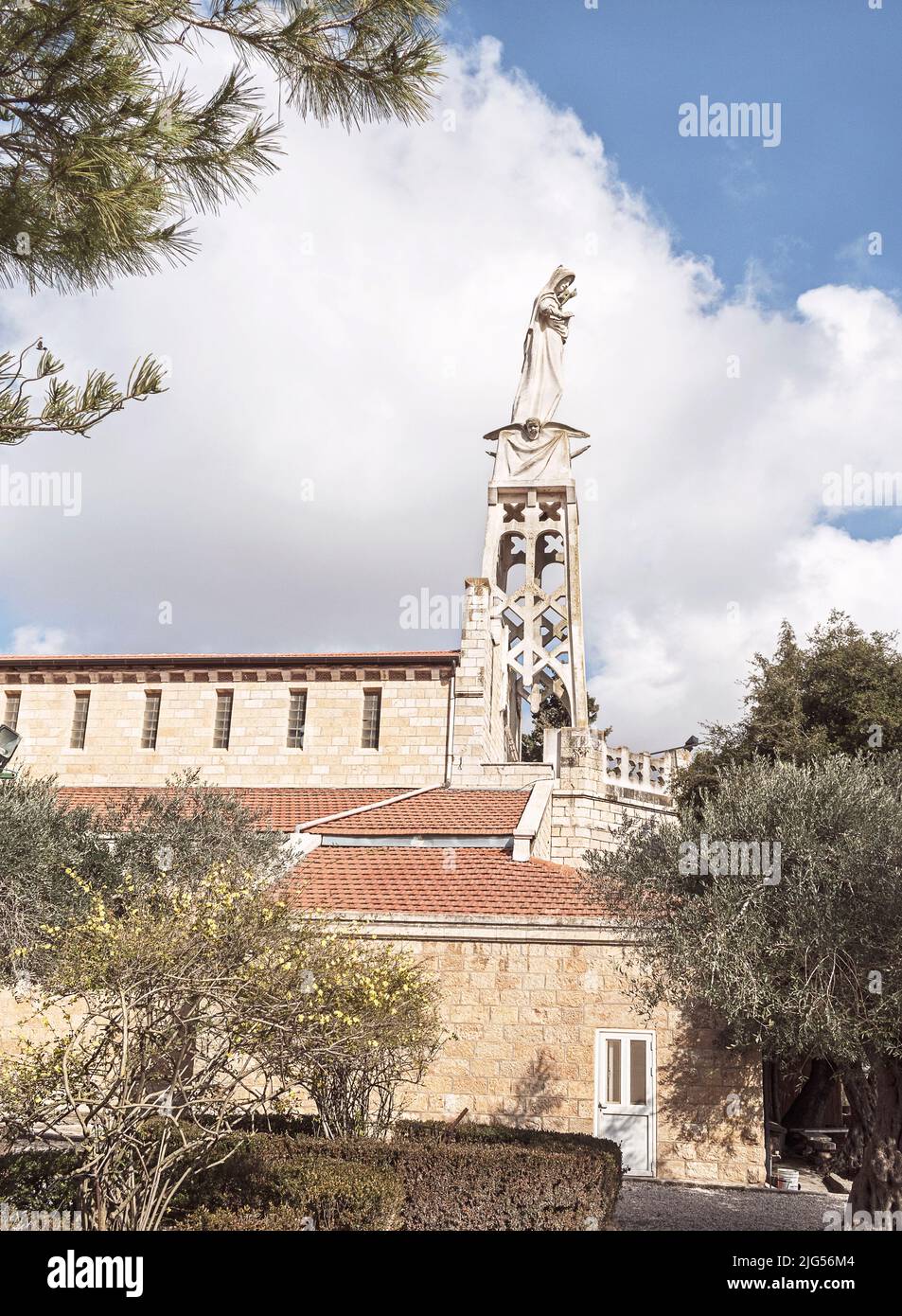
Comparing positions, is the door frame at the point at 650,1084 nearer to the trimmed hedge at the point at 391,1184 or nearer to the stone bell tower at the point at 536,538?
the trimmed hedge at the point at 391,1184

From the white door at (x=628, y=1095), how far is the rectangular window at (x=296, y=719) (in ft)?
42.3

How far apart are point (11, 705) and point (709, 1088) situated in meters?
20.5

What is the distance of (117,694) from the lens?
89.7 ft

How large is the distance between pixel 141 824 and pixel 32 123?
42.1 ft

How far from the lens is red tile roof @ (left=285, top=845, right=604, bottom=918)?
55.7ft

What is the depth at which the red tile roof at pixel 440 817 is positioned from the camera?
67.9 ft

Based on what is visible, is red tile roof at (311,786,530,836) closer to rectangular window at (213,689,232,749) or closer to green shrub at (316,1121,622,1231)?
rectangular window at (213,689,232,749)

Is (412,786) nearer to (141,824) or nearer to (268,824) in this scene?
(268,824)

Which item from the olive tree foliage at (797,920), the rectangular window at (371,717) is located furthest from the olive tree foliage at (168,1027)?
the rectangular window at (371,717)

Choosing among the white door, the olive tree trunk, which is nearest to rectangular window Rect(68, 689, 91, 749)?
the white door

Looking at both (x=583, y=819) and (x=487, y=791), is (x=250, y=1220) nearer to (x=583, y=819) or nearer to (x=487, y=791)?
(x=487, y=791)

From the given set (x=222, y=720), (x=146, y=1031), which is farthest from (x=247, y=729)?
(x=146, y=1031)

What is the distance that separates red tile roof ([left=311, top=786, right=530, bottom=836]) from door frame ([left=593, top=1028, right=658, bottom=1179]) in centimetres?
507
